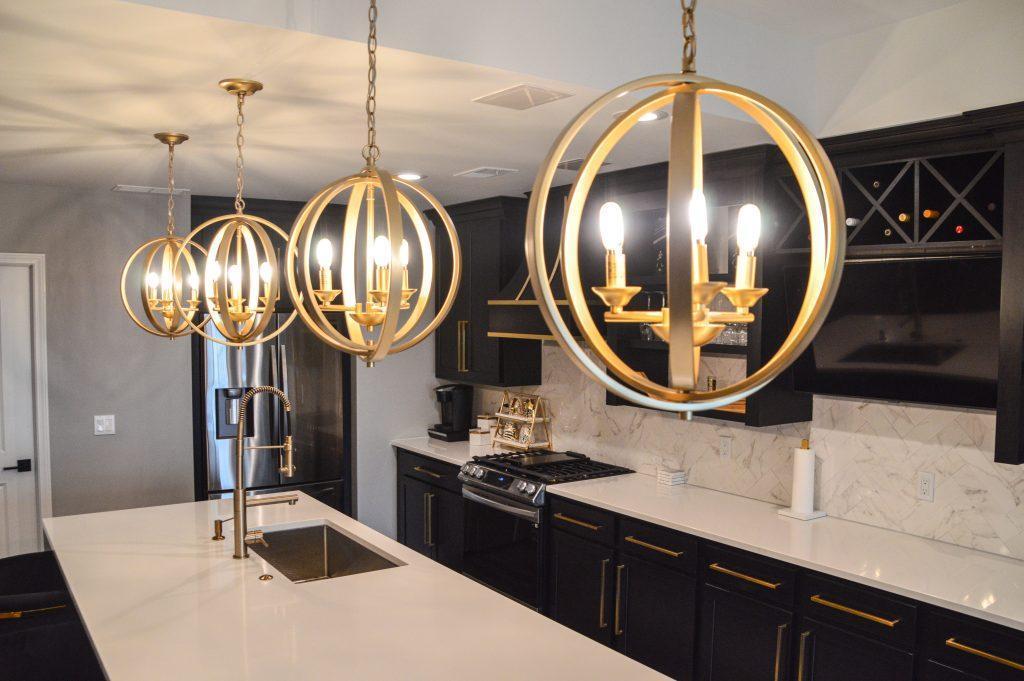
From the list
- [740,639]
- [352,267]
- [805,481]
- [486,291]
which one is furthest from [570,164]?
[352,267]

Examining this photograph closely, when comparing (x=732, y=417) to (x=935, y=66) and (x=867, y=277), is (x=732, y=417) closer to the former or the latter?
(x=867, y=277)

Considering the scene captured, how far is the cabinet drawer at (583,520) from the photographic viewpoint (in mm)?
3646

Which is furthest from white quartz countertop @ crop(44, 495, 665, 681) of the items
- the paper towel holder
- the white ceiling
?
the white ceiling

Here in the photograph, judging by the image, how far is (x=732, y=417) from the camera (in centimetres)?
354

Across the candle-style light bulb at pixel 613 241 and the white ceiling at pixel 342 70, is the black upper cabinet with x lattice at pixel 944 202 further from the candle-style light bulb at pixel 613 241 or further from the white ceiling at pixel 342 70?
the candle-style light bulb at pixel 613 241

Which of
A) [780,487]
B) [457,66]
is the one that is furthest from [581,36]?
[780,487]

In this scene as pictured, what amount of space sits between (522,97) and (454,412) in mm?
3247

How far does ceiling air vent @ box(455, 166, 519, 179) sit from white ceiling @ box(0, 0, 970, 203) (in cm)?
17

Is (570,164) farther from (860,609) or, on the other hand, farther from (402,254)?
(402,254)

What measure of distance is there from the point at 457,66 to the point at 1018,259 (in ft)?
6.03

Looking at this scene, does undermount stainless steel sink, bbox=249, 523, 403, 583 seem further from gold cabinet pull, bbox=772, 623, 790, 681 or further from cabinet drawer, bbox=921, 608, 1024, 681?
cabinet drawer, bbox=921, 608, 1024, 681

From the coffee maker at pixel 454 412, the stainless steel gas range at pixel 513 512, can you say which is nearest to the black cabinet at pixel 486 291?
the coffee maker at pixel 454 412

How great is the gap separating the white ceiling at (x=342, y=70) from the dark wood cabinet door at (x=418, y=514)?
90.5 inches

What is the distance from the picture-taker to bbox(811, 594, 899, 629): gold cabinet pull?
2.54 m
